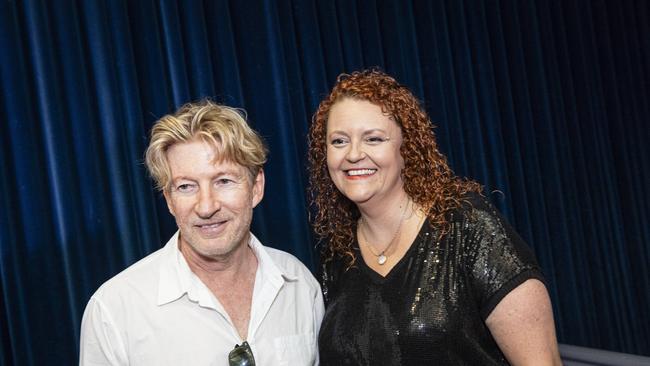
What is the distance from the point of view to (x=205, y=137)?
1881mm

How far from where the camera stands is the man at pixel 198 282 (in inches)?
72.1

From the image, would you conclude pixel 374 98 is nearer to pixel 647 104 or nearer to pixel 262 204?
pixel 262 204

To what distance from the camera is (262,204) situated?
2936mm

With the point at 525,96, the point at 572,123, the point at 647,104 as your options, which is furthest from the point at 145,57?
the point at 647,104

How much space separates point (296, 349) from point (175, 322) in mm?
384

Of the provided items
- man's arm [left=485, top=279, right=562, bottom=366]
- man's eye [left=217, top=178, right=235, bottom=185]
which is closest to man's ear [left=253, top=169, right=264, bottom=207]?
man's eye [left=217, top=178, right=235, bottom=185]

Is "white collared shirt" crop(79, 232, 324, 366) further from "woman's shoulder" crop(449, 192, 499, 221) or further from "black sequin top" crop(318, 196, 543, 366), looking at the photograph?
"woman's shoulder" crop(449, 192, 499, 221)

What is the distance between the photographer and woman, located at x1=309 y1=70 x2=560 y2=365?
1801 mm

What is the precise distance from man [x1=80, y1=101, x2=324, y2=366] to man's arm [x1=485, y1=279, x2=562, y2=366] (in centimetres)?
62

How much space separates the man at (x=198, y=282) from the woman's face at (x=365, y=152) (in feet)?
0.83

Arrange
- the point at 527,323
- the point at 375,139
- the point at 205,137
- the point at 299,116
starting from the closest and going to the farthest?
the point at 527,323 → the point at 205,137 → the point at 375,139 → the point at 299,116

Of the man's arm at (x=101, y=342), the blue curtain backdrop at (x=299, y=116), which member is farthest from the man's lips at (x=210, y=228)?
the blue curtain backdrop at (x=299, y=116)

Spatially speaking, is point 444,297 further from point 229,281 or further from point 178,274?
point 178,274

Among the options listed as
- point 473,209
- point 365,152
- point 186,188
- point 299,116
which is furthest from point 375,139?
point 299,116
